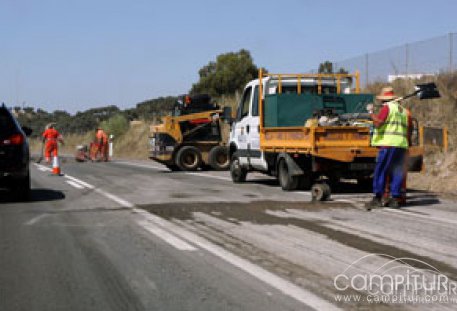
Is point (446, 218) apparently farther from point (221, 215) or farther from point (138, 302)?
point (138, 302)

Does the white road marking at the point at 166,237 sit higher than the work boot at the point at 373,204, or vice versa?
the work boot at the point at 373,204

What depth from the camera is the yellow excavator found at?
23156 mm

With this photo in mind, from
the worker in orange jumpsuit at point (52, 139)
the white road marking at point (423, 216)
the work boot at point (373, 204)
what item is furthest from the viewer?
the worker in orange jumpsuit at point (52, 139)

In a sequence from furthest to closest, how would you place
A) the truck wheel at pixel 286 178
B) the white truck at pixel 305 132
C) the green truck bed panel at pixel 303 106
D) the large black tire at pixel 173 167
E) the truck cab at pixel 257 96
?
the large black tire at pixel 173 167 < the truck cab at pixel 257 96 < the green truck bed panel at pixel 303 106 < the truck wheel at pixel 286 178 < the white truck at pixel 305 132

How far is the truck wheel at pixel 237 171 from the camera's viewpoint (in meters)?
16.5

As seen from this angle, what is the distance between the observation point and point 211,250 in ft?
23.5

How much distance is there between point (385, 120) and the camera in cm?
1076

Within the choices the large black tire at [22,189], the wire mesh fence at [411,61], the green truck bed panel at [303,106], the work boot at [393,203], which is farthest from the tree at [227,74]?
the work boot at [393,203]

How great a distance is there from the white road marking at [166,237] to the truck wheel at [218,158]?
13.5m

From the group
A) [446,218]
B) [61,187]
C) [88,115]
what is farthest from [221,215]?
[88,115]

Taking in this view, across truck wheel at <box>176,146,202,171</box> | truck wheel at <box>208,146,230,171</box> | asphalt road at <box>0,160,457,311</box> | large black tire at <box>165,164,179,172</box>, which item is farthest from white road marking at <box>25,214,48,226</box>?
large black tire at <box>165,164,179,172</box>

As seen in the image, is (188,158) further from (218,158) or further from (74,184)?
(74,184)

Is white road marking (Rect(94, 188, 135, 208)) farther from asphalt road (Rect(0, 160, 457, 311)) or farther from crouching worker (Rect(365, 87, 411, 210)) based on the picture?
crouching worker (Rect(365, 87, 411, 210))

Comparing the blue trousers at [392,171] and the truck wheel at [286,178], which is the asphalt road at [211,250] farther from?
the truck wheel at [286,178]
